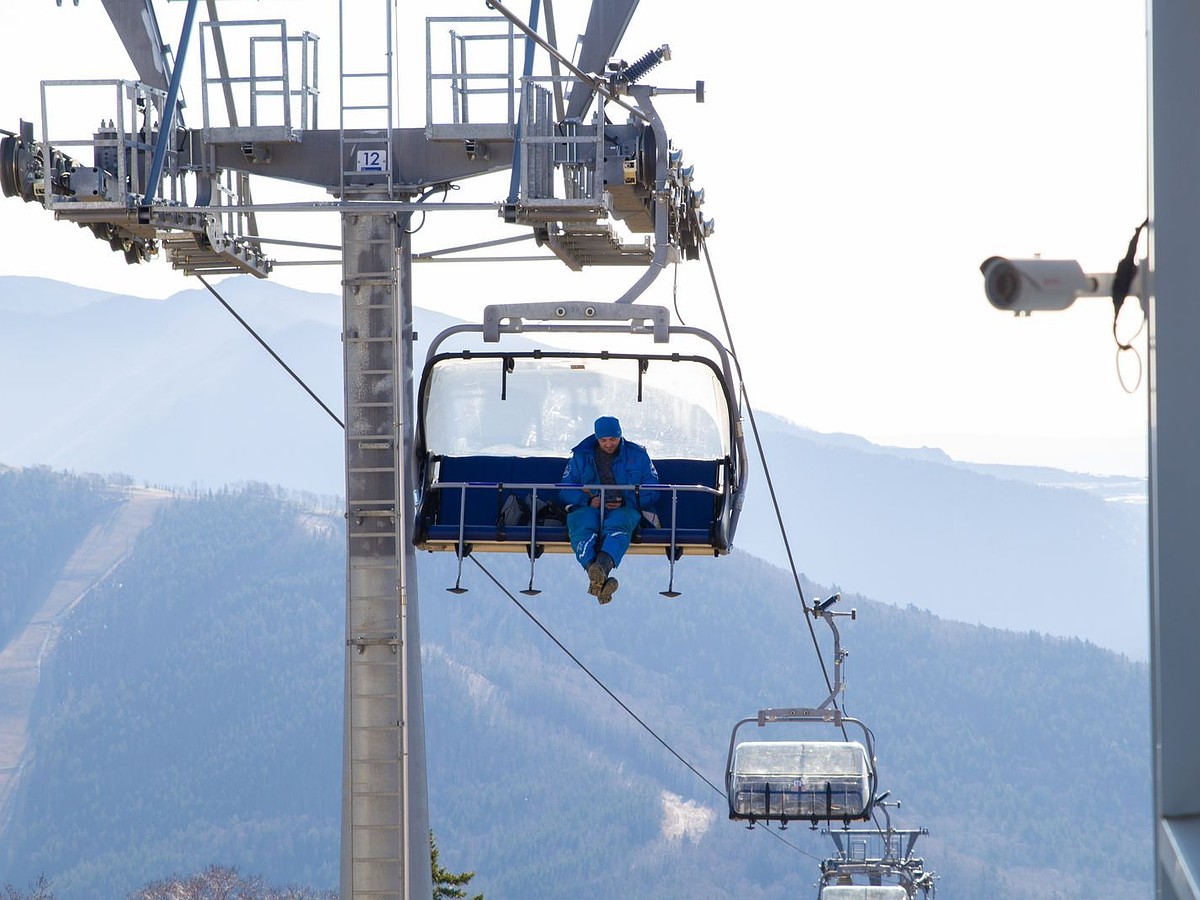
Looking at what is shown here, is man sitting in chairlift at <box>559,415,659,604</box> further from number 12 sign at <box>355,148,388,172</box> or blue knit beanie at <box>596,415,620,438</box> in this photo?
number 12 sign at <box>355,148,388,172</box>

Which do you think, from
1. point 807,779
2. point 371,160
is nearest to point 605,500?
point 371,160

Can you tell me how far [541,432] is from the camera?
11.8 m

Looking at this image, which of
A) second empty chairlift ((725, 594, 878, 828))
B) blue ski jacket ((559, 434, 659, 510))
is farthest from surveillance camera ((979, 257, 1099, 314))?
second empty chairlift ((725, 594, 878, 828))

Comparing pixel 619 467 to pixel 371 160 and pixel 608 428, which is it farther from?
pixel 371 160

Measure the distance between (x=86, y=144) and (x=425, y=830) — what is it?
15.2ft

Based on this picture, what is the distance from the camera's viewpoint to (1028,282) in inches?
122

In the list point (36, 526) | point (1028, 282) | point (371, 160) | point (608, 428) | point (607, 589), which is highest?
point (371, 160)

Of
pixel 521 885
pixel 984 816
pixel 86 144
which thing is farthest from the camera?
pixel 984 816

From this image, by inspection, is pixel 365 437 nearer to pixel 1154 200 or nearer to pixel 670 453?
pixel 670 453

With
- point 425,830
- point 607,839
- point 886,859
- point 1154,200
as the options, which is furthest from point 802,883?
point 1154,200

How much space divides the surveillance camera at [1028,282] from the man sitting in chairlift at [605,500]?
6.92 metres

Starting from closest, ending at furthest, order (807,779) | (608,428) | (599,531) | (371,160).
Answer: (599,531) → (608,428) → (371,160) → (807,779)

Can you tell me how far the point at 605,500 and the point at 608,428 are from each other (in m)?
0.49

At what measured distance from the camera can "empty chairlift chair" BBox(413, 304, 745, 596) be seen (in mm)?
9891
